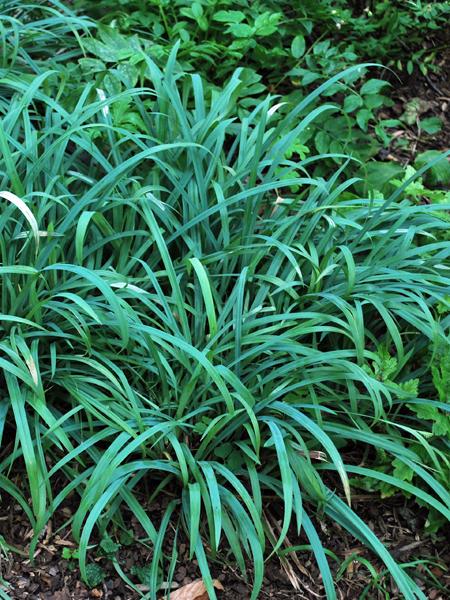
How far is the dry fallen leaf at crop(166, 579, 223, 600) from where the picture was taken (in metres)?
2.39

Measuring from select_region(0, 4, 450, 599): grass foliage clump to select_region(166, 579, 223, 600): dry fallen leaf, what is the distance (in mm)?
88

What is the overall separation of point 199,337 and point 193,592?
81 centimetres

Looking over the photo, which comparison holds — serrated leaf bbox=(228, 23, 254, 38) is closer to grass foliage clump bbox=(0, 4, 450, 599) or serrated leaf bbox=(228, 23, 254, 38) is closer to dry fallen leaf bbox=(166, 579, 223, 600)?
grass foliage clump bbox=(0, 4, 450, 599)

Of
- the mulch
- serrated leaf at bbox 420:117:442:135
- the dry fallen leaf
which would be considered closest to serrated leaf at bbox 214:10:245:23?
serrated leaf at bbox 420:117:442:135

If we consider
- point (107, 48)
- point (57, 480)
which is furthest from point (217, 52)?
point (57, 480)

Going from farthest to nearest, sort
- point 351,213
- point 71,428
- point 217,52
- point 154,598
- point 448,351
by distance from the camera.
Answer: point 217,52 < point 351,213 < point 448,351 < point 71,428 < point 154,598

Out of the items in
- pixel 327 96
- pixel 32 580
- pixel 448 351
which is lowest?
pixel 32 580

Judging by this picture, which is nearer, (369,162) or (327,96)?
(369,162)

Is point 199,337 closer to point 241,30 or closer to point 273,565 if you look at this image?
point 273,565

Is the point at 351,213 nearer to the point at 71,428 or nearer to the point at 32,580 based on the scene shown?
the point at 71,428

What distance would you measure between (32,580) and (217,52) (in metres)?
2.43

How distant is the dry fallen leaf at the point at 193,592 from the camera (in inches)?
94.1

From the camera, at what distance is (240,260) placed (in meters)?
2.91

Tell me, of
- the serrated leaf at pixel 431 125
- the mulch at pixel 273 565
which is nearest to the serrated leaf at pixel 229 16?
the serrated leaf at pixel 431 125
